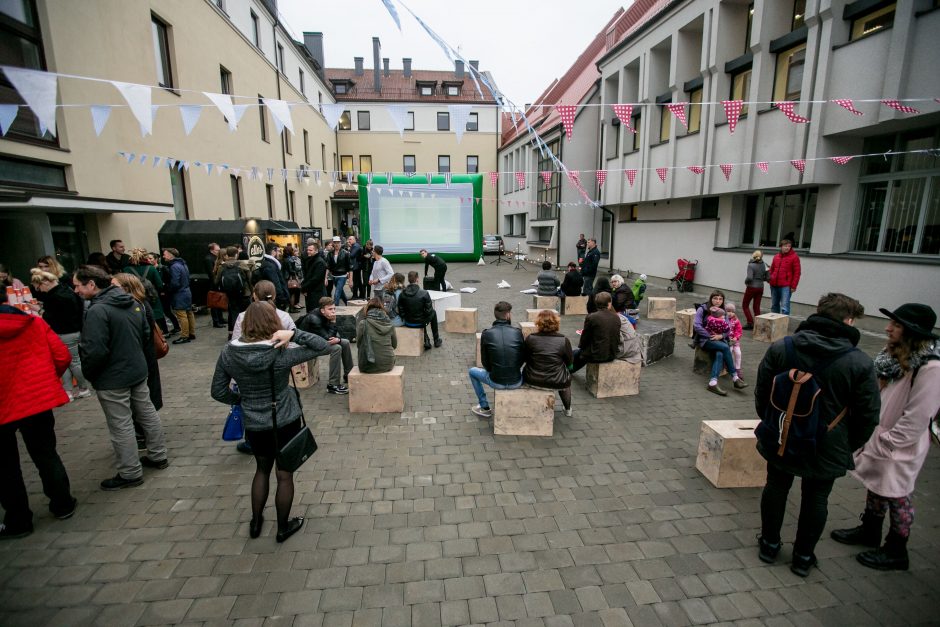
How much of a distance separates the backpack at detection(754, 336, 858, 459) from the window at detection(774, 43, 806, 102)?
11136mm

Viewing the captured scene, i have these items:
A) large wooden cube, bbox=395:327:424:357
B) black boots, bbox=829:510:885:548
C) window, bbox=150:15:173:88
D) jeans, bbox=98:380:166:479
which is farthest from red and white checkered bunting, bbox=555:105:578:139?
window, bbox=150:15:173:88

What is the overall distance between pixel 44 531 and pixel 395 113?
7716 millimetres

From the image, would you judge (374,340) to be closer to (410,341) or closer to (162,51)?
(410,341)

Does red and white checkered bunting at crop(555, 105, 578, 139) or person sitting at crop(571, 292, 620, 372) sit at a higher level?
red and white checkered bunting at crop(555, 105, 578, 139)

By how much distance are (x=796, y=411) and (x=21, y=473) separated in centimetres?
580

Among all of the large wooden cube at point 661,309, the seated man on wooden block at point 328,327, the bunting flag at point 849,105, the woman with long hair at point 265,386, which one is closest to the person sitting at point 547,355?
the seated man on wooden block at point 328,327

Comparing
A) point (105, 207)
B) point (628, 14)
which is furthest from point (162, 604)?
point (628, 14)

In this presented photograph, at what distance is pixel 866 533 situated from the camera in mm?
3246

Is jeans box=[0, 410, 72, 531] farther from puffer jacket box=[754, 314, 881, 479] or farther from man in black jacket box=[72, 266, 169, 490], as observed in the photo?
puffer jacket box=[754, 314, 881, 479]

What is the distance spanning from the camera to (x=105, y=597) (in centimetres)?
284

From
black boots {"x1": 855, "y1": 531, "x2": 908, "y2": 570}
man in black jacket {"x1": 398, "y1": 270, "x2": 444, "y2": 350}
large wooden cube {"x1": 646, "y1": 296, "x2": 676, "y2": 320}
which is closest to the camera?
black boots {"x1": 855, "y1": 531, "x2": 908, "y2": 570}

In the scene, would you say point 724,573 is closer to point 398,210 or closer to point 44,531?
point 44,531

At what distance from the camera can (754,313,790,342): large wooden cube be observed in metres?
8.72

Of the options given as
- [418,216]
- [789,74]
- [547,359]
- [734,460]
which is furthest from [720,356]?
[418,216]
